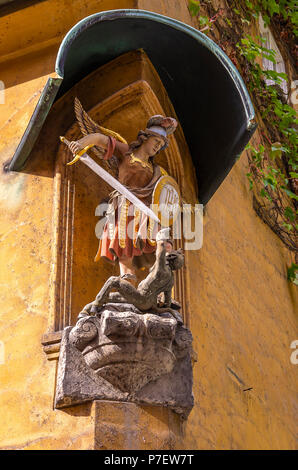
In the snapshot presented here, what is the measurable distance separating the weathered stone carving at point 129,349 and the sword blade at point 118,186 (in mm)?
300

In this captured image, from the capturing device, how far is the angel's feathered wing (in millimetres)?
5242

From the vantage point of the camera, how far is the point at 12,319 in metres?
5.16

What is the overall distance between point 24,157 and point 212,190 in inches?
57.1

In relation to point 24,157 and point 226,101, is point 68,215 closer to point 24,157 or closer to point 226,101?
point 24,157

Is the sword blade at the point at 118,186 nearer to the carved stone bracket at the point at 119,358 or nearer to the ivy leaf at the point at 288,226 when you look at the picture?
the carved stone bracket at the point at 119,358

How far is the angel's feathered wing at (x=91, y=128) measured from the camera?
524 cm

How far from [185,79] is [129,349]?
7.52 feet

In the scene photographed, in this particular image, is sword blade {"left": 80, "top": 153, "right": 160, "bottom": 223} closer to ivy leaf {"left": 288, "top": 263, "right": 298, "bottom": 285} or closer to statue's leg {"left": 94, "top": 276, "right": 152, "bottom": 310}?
statue's leg {"left": 94, "top": 276, "right": 152, "bottom": 310}

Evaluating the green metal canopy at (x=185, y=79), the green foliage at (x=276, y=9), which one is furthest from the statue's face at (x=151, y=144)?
the green foliage at (x=276, y=9)

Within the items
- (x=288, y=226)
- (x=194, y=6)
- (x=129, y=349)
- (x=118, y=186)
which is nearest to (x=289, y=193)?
(x=288, y=226)

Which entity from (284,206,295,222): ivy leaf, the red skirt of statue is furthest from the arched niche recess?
(284,206,295,222): ivy leaf

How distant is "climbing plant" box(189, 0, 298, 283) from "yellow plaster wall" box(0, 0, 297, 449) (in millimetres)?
291

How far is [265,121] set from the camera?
882 cm
